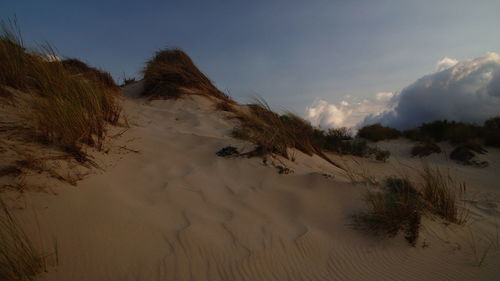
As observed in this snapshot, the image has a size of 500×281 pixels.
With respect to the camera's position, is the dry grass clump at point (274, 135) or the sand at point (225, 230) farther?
the dry grass clump at point (274, 135)

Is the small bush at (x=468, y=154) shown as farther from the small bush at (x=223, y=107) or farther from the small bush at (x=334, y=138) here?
the small bush at (x=223, y=107)

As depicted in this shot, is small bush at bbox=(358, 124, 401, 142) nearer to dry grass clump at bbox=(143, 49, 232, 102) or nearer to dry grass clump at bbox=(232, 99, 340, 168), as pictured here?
dry grass clump at bbox=(232, 99, 340, 168)

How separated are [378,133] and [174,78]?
8811 mm

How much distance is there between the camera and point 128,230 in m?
1.96

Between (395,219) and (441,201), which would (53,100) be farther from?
(441,201)

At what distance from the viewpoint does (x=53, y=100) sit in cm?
266

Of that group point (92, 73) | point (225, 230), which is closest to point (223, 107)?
point (92, 73)

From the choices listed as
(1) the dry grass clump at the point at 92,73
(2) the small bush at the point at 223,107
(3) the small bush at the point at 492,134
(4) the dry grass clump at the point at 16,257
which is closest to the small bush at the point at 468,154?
(3) the small bush at the point at 492,134

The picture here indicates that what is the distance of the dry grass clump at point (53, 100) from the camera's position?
2502 mm

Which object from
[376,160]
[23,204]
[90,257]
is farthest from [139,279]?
[376,160]

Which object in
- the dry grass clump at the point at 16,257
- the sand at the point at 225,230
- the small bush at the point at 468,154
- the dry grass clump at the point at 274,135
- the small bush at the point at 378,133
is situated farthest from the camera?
the small bush at the point at 378,133

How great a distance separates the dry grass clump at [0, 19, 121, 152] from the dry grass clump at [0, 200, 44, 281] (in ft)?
3.53

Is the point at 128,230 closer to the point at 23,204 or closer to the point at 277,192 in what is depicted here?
the point at 23,204

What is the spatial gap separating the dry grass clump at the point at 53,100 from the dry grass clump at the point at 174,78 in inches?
130
